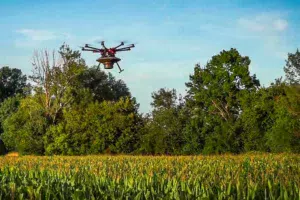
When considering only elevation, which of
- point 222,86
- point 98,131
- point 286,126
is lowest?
point 286,126

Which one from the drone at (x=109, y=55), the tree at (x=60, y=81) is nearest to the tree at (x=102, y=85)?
the tree at (x=60, y=81)

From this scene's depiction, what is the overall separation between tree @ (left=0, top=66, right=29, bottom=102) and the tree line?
28.9 m

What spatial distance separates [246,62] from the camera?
1999 inches

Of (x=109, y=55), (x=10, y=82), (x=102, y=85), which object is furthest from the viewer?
(x=10, y=82)

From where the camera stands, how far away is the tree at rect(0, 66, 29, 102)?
286 ft

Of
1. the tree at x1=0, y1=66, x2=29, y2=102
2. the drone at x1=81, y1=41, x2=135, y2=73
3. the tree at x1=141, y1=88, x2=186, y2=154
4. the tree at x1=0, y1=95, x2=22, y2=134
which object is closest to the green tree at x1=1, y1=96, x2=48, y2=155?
the tree at x1=141, y1=88, x2=186, y2=154

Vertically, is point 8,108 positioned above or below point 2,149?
above

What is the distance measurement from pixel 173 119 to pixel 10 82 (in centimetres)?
5382

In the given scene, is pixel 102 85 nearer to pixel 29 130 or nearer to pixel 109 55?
pixel 29 130

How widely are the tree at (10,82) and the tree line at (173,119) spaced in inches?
1137

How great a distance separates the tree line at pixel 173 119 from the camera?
134 ft

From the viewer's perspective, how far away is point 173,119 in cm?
4266

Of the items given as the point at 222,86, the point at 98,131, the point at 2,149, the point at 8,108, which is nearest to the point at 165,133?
the point at 98,131

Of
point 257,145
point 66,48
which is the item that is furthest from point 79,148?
point 66,48
